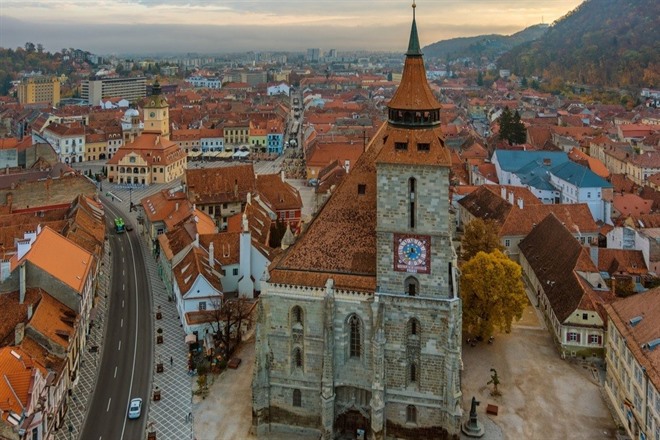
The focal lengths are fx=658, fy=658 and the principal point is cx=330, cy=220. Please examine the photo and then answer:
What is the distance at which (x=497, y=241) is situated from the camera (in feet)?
250

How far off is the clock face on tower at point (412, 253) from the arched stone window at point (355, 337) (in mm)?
4935

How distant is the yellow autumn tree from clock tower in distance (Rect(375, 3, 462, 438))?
1538cm

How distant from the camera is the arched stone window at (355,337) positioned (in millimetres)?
47312

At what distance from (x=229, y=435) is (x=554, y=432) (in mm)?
24012

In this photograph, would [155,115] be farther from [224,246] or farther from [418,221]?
[418,221]

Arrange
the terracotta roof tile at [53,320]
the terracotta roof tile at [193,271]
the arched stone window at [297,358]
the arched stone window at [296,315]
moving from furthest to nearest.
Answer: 1. the terracotta roof tile at [193,271]
2. the terracotta roof tile at [53,320]
3. the arched stone window at [297,358]
4. the arched stone window at [296,315]

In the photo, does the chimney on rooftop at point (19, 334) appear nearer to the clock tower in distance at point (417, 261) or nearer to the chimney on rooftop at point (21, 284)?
the chimney on rooftop at point (21, 284)

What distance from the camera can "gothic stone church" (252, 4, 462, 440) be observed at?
149 ft

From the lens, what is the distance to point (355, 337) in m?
47.7

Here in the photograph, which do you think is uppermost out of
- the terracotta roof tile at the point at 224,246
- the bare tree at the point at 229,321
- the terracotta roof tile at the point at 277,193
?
the terracotta roof tile at the point at 277,193

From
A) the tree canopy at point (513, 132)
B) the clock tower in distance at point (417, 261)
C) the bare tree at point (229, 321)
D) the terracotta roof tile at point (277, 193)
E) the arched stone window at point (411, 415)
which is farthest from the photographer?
the tree canopy at point (513, 132)

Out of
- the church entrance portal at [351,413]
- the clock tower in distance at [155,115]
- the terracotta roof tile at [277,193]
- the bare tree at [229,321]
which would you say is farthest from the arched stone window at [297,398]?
the clock tower in distance at [155,115]

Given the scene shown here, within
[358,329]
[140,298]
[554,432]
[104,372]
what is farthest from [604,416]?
[140,298]

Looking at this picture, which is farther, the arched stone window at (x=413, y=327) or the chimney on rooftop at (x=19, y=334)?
the chimney on rooftop at (x=19, y=334)
